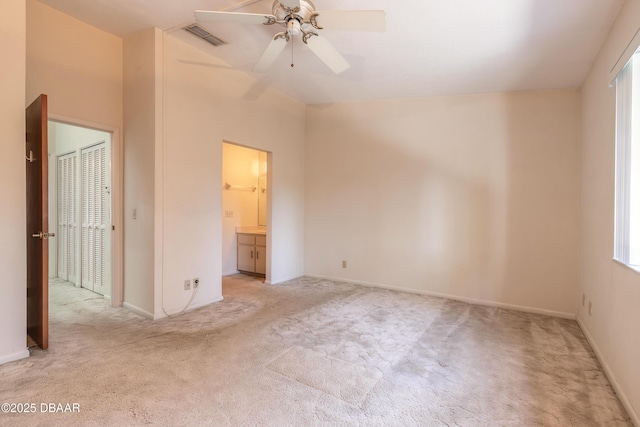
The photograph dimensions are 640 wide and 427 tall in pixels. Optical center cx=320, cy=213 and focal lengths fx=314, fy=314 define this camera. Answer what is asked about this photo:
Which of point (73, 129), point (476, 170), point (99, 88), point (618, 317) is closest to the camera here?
point (618, 317)

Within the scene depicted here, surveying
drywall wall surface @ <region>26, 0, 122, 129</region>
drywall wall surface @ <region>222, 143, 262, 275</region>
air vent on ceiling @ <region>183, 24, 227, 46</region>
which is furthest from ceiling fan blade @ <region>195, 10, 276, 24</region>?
drywall wall surface @ <region>222, 143, 262, 275</region>

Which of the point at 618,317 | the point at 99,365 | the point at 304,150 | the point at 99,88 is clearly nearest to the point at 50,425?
the point at 99,365

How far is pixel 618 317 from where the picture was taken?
6.97 feet

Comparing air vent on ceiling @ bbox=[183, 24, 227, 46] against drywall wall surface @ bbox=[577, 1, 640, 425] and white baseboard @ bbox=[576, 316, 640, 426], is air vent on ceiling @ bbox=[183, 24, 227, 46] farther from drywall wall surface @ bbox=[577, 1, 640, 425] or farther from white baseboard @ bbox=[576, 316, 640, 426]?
white baseboard @ bbox=[576, 316, 640, 426]

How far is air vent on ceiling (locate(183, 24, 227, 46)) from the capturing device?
298 cm

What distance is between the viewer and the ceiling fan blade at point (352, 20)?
2.01 meters

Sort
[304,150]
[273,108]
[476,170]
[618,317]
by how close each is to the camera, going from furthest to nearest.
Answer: [304,150]
[273,108]
[476,170]
[618,317]

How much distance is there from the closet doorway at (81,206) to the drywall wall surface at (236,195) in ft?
5.77

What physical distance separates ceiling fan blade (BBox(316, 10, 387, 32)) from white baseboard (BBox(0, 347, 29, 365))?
320 cm

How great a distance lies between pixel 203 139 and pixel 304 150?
1.98m

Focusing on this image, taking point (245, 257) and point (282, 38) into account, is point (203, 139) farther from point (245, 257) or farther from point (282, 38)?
point (245, 257)

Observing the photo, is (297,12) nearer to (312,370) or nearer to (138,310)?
(312,370)

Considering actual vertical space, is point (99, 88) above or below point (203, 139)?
above

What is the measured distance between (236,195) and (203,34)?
2.82 m
